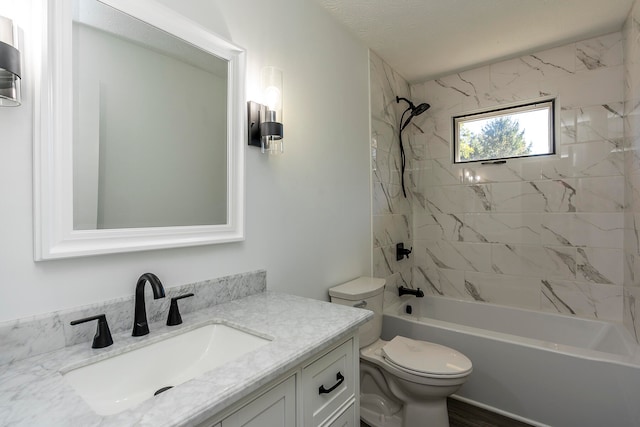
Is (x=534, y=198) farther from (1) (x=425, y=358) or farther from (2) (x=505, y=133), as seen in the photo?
(1) (x=425, y=358)

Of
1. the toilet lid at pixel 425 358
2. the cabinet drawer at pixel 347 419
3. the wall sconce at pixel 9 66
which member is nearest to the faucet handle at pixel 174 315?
the cabinet drawer at pixel 347 419

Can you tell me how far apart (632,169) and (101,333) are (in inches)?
114

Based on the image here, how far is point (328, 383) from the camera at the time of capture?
98 centimetres

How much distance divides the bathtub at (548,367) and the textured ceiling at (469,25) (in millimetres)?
2065

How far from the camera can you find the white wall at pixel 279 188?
0.80 meters

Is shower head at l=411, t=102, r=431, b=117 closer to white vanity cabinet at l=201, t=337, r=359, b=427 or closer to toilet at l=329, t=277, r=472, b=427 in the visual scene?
toilet at l=329, t=277, r=472, b=427

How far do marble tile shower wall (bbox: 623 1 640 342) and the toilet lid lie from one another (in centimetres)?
116

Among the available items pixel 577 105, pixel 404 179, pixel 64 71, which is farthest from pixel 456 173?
pixel 64 71

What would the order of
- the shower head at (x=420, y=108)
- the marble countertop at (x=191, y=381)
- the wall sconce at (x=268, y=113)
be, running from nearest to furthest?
the marble countertop at (x=191, y=381) < the wall sconce at (x=268, y=113) < the shower head at (x=420, y=108)

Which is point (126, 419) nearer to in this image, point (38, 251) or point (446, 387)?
point (38, 251)

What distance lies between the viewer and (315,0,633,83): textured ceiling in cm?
186

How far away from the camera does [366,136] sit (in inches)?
91.2

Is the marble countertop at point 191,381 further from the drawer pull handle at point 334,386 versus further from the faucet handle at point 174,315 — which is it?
the drawer pull handle at point 334,386

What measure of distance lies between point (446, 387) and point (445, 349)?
28cm
